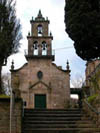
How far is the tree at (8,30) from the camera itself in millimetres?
13406

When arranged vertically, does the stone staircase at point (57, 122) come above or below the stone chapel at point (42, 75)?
below

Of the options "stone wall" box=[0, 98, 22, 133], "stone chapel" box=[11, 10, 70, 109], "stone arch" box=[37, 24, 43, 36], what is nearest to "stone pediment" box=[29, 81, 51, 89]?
"stone chapel" box=[11, 10, 70, 109]

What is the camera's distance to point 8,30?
1397cm

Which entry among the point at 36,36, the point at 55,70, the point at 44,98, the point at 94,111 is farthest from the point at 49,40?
the point at 94,111

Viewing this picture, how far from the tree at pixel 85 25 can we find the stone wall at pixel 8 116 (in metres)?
4.90

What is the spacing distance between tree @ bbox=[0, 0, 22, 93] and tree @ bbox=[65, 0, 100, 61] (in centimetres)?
359

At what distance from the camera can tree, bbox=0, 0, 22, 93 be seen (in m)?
13.4

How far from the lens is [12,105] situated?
9531mm

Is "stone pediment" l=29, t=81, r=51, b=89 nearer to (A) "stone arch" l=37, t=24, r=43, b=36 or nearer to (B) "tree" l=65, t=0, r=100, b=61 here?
(A) "stone arch" l=37, t=24, r=43, b=36

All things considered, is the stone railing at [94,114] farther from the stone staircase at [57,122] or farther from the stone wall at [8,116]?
the stone wall at [8,116]

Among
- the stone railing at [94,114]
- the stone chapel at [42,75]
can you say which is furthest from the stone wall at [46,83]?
the stone railing at [94,114]

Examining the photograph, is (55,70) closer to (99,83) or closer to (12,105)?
(99,83)

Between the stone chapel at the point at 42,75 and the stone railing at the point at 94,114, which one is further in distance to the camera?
the stone chapel at the point at 42,75

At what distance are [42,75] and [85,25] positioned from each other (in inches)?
698
